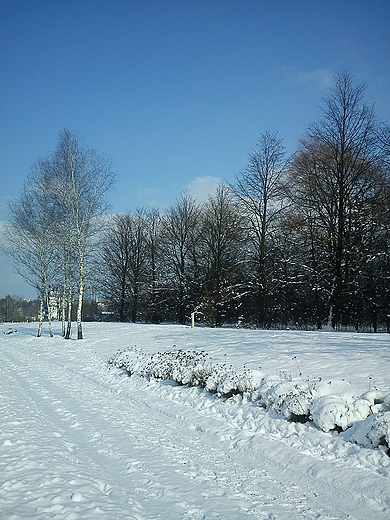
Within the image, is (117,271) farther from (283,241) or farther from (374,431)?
(374,431)

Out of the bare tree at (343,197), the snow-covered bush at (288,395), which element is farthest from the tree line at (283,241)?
the snow-covered bush at (288,395)

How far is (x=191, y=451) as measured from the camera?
20.6 ft

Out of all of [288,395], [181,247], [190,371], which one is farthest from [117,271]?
[288,395]

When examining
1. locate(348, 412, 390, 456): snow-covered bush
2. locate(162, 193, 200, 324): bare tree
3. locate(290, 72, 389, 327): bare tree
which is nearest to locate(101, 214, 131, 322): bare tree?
locate(162, 193, 200, 324): bare tree

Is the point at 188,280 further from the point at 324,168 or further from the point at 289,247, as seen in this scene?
the point at 324,168

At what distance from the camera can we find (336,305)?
22.7m

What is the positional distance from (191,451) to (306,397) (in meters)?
2.30

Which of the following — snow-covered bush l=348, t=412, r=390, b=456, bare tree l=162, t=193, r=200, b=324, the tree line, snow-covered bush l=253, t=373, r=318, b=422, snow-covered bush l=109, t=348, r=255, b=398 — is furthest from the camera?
bare tree l=162, t=193, r=200, b=324

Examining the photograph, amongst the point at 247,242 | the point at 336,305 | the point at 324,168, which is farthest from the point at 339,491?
the point at 247,242

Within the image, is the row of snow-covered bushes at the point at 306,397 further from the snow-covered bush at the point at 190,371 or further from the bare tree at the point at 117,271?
the bare tree at the point at 117,271

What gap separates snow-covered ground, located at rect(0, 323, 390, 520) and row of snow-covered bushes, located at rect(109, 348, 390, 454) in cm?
9

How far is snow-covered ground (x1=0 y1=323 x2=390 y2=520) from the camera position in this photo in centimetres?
448

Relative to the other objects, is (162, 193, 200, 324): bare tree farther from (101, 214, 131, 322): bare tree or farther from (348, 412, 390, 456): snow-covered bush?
(348, 412, 390, 456): snow-covered bush

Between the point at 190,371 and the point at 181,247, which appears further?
the point at 181,247
